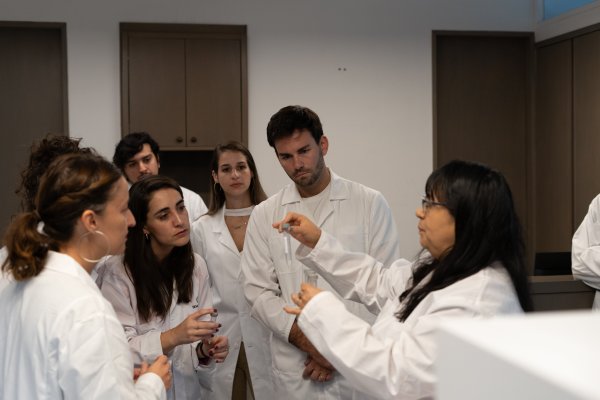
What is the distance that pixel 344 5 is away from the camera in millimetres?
5277

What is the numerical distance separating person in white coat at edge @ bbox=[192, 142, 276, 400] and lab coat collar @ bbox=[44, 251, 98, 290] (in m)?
1.57

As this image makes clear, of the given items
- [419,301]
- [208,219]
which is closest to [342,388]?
[419,301]

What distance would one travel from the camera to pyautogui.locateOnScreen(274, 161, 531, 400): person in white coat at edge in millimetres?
1572

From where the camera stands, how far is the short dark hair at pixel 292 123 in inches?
102

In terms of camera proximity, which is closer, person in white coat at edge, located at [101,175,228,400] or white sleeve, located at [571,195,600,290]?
person in white coat at edge, located at [101,175,228,400]

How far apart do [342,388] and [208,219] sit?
1148 millimetres

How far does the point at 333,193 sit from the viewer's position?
105 inches

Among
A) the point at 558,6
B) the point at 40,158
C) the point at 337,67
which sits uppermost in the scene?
the point at 558,6

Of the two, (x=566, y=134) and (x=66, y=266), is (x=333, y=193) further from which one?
(x=566, y=134)

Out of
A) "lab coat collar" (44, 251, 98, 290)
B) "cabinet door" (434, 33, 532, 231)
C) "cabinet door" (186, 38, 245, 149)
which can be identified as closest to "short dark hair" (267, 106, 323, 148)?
"lab coat collar" (44, 251, 98, 290)

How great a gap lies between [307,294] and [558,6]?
4324 millimetres

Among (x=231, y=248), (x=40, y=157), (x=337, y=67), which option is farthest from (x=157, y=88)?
(x=40, y=157)

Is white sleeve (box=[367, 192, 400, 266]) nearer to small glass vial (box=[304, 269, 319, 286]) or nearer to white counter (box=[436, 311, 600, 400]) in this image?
small glass vial (box=[304, 269, 319, 286])

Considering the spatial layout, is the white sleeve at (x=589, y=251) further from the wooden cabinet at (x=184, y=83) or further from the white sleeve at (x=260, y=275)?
the wooden cabinet at (x=184, y=83)
